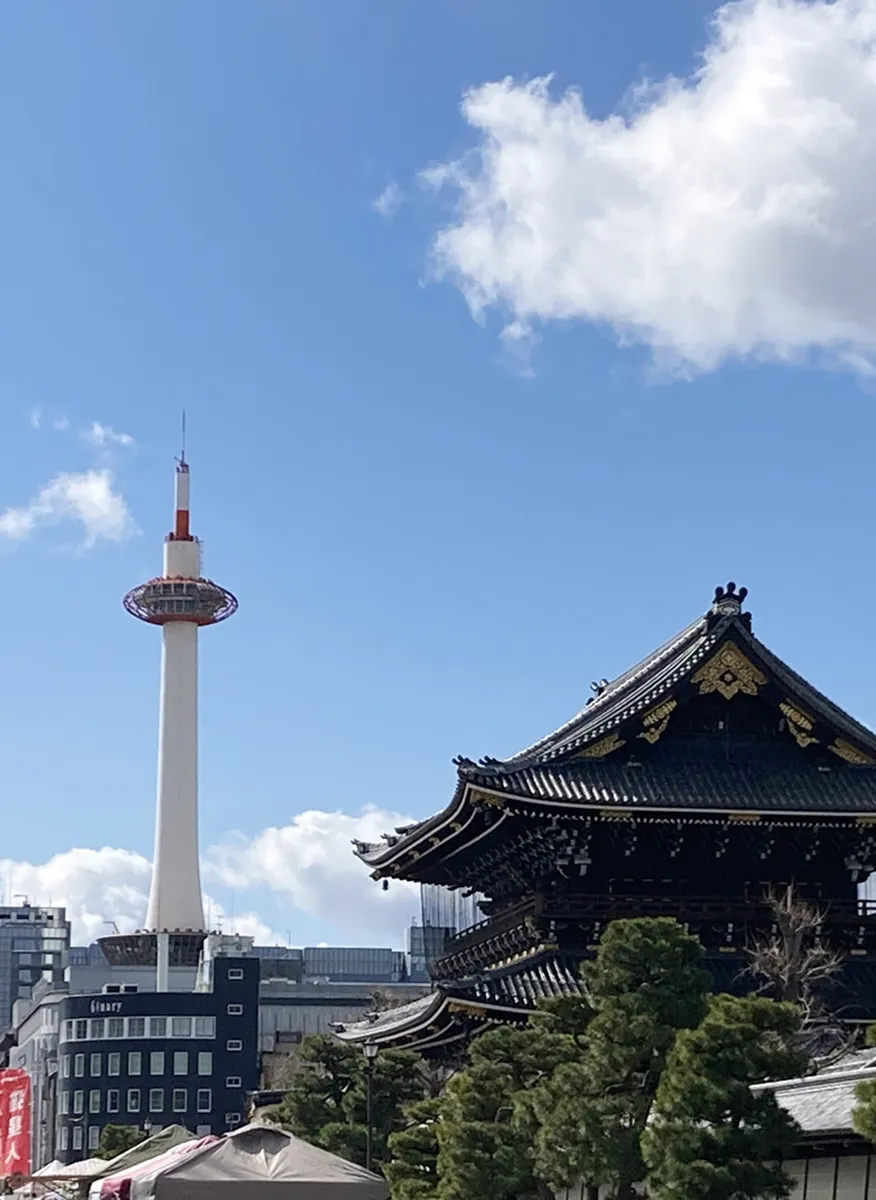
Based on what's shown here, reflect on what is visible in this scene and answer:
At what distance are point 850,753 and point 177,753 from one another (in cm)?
9430

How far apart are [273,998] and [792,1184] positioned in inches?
4691

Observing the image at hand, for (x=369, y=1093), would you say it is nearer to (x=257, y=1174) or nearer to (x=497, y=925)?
(x=497, y=925)

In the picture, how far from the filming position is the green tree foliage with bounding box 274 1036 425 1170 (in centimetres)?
3888

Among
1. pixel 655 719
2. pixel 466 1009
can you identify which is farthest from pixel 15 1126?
pixel 655 719

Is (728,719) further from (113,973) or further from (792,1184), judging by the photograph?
(113,973)

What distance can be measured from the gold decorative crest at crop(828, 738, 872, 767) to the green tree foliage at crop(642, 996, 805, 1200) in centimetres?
1341

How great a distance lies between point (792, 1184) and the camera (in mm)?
21578

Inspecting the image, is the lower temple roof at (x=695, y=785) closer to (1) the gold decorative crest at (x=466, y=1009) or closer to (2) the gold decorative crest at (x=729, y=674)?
(2) the gold decorative crest at (x=729, y=674)

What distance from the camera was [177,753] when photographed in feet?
414

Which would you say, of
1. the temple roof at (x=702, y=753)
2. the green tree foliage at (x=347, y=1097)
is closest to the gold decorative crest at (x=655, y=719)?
the temple roof at (x=702, y=753)

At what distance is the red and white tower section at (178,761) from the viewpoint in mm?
125938

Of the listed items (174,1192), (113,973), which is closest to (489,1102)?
(174,1192)

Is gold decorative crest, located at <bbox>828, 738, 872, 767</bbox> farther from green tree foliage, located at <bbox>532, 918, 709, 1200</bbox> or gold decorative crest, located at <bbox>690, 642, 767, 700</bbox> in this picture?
green tree foliage, located at <bbox>532, 918, 709, 1200</bbox>

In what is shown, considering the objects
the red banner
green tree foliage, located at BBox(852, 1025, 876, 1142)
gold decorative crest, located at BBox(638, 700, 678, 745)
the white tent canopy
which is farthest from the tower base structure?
green tree foliage, located at BBox(852, 1025, 876, 1142)
